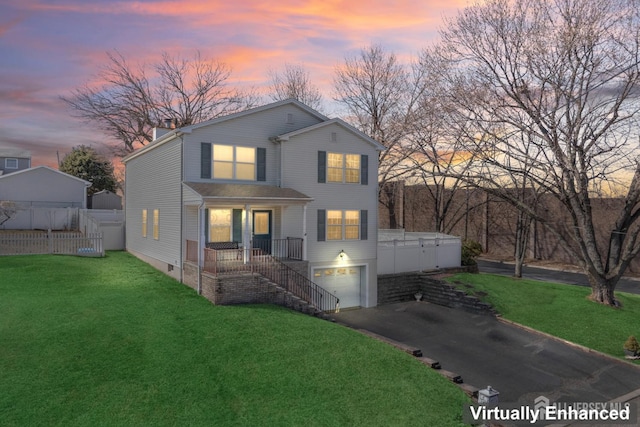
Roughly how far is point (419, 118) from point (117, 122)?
26.6 meters

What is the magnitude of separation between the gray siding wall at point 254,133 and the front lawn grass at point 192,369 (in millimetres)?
6057

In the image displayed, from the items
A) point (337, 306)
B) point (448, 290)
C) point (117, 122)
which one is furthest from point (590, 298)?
point (117, 122)

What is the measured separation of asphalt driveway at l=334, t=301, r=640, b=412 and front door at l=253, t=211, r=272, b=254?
4596mm

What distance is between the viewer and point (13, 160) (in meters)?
44.2

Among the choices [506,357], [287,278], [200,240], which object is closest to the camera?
[506,357]

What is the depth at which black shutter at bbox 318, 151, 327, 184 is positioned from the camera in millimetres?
19547

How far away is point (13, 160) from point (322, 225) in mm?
41459

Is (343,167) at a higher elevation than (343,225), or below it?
higher

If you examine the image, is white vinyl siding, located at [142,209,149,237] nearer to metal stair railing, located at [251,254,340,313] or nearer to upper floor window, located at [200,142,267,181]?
upper floor window, located at [200,142,267,181]

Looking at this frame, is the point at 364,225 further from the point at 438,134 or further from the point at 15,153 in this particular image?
the point at 15,153

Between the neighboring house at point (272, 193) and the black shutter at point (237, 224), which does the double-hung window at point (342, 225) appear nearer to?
the neighboring house at point (272, 193)

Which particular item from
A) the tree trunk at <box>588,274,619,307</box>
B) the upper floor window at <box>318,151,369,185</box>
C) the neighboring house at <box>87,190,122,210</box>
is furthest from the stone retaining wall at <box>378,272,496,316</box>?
the neighboring house at <box>87,190,122,210</box>

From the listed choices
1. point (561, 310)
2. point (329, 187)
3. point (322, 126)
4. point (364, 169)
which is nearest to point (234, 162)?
point (322, 126)

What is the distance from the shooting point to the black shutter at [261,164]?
18531 millimetres
